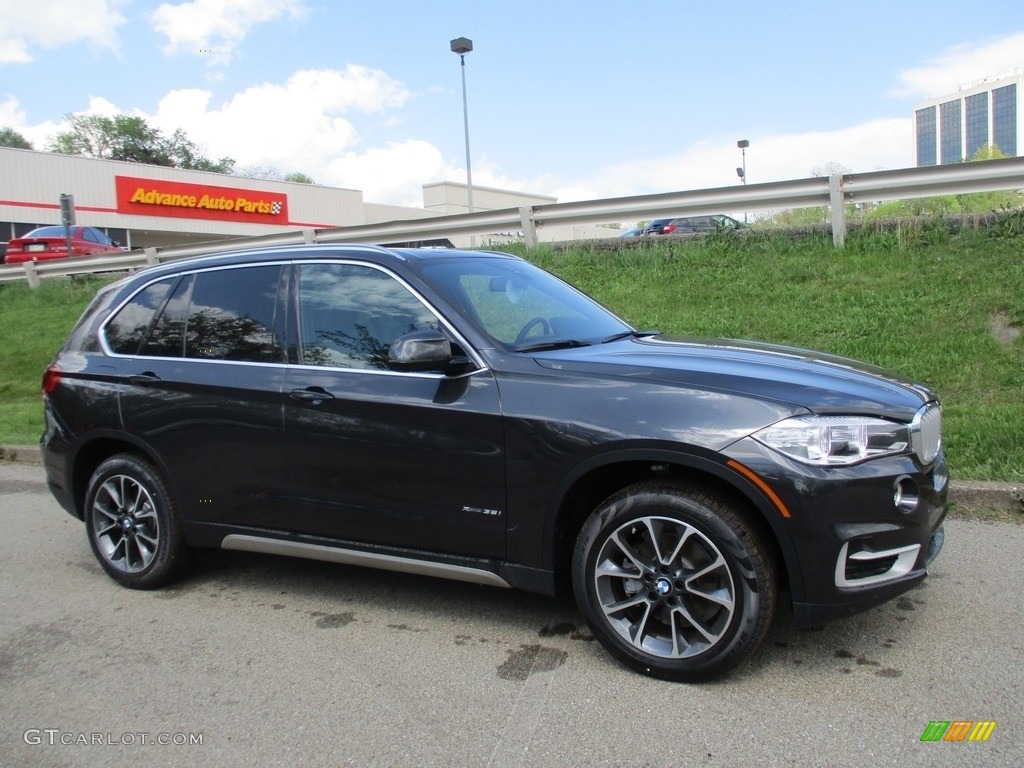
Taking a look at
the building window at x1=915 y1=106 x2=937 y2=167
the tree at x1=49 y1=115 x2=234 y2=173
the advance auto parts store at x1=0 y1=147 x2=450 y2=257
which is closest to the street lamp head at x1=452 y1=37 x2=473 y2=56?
the advance auto parts store at x1=0 y1=147 x2=450 y2=257

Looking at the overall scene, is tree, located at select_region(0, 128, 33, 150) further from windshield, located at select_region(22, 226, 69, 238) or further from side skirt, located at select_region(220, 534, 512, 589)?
side skirt, located at select_region(220, 534, 512, 589)

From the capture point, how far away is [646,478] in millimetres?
3600

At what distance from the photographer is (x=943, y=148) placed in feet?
409

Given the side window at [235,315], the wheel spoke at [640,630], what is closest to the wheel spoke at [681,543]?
the wheel spoke at [640,630]

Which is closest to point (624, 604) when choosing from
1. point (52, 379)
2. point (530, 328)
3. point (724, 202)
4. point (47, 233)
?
point (530, 328)

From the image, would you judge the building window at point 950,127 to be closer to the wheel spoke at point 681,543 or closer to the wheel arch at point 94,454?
the wheel arch at point 94,454

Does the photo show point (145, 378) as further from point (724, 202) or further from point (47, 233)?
point (47, 233)

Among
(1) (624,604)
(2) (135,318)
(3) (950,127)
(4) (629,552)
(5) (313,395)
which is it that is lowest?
(1) (624,604)

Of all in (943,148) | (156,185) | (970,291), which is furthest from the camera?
(943,148)

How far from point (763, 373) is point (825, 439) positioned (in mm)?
411

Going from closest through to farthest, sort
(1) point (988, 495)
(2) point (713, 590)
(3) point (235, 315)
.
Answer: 1. (2) point (713, 590)
2. (3) point (235, 315)
3. (1) point (988, 495)

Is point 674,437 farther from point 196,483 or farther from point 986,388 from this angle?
point 986,388

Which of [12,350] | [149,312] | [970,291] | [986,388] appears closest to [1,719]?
[149,312]

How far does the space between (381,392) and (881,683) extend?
2375 millimetres
